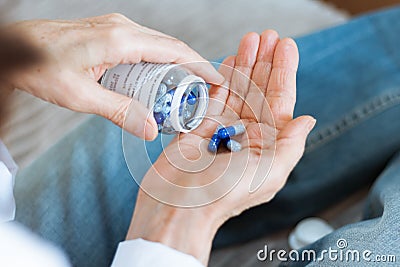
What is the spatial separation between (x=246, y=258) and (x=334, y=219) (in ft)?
0.38

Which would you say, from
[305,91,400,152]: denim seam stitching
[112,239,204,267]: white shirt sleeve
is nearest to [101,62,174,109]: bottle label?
[112,239,204,267]: white shirt sleeve

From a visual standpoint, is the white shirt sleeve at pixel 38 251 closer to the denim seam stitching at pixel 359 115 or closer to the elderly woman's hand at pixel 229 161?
the elderly woman's hand at pixel 229 161

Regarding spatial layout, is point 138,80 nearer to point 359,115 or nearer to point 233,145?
point 233,145

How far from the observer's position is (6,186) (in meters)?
0.48

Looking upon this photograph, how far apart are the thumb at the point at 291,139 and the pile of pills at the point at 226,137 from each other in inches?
1.3

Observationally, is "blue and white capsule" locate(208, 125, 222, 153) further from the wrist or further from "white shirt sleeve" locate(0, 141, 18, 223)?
"white shirt sleeve" locate(0, 141, 18, 223)

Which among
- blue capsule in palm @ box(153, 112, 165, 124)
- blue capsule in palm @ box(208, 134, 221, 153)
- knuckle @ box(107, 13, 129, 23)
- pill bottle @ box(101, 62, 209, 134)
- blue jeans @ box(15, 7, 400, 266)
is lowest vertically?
blue jeans @ box(15, 7, 400, 266)

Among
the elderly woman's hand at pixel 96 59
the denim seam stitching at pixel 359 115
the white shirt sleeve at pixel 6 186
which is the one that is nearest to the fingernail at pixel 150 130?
the elderly woman's hand at pixel 96 59

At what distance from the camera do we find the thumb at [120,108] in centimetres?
42

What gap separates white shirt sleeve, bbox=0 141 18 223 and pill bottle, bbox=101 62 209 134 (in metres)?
0.11

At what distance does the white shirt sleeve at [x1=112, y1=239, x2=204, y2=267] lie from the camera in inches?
16.4

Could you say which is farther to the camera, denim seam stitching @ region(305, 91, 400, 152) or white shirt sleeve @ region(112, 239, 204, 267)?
denim seam stitching @ region(305, 91, 400, 152)

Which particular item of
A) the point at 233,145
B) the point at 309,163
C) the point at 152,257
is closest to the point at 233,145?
the point at 233,145

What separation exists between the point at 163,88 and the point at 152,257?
12cm
